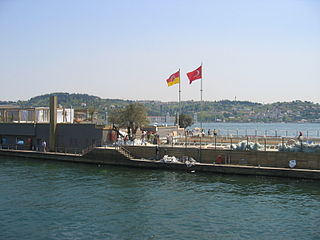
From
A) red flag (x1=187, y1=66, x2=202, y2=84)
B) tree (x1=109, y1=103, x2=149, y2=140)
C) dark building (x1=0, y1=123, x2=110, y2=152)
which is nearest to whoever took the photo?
red flag (x1=187, y1=66, x2=202, y2=84)

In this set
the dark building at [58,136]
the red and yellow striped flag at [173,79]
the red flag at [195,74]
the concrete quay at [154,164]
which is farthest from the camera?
the red and yellow striped flag at [173,79]

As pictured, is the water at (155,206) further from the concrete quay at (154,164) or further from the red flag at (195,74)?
the red flag at (195,74)

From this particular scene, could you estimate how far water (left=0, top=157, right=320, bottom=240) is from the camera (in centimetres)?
1814

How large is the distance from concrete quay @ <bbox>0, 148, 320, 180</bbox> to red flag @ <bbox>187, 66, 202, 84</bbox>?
1186 cm

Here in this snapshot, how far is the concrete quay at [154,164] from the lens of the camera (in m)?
30.6

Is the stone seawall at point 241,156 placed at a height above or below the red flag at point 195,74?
below

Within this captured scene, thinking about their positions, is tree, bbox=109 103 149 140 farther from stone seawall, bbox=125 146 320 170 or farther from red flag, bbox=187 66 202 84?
red flag, bbox=187 66 202 84

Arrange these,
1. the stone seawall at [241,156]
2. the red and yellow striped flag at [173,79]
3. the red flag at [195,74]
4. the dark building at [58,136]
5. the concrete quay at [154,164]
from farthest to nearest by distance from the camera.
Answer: the red and yellow striped flag at [173,79] < the dark building at [58,136] < the red flag at [195,74] < the stone seawall at [241,156] < the concrete quay at [154,164]

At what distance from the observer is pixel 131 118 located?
148 feet

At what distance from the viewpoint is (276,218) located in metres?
20.2

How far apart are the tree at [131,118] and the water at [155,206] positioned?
39.5 ft

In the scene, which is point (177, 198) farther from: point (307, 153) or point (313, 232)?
point (307, 153)

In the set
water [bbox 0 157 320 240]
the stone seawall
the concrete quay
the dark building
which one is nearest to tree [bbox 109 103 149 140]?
the dark building

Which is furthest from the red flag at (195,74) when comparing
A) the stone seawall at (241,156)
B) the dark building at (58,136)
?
the dark building at (58,136)
